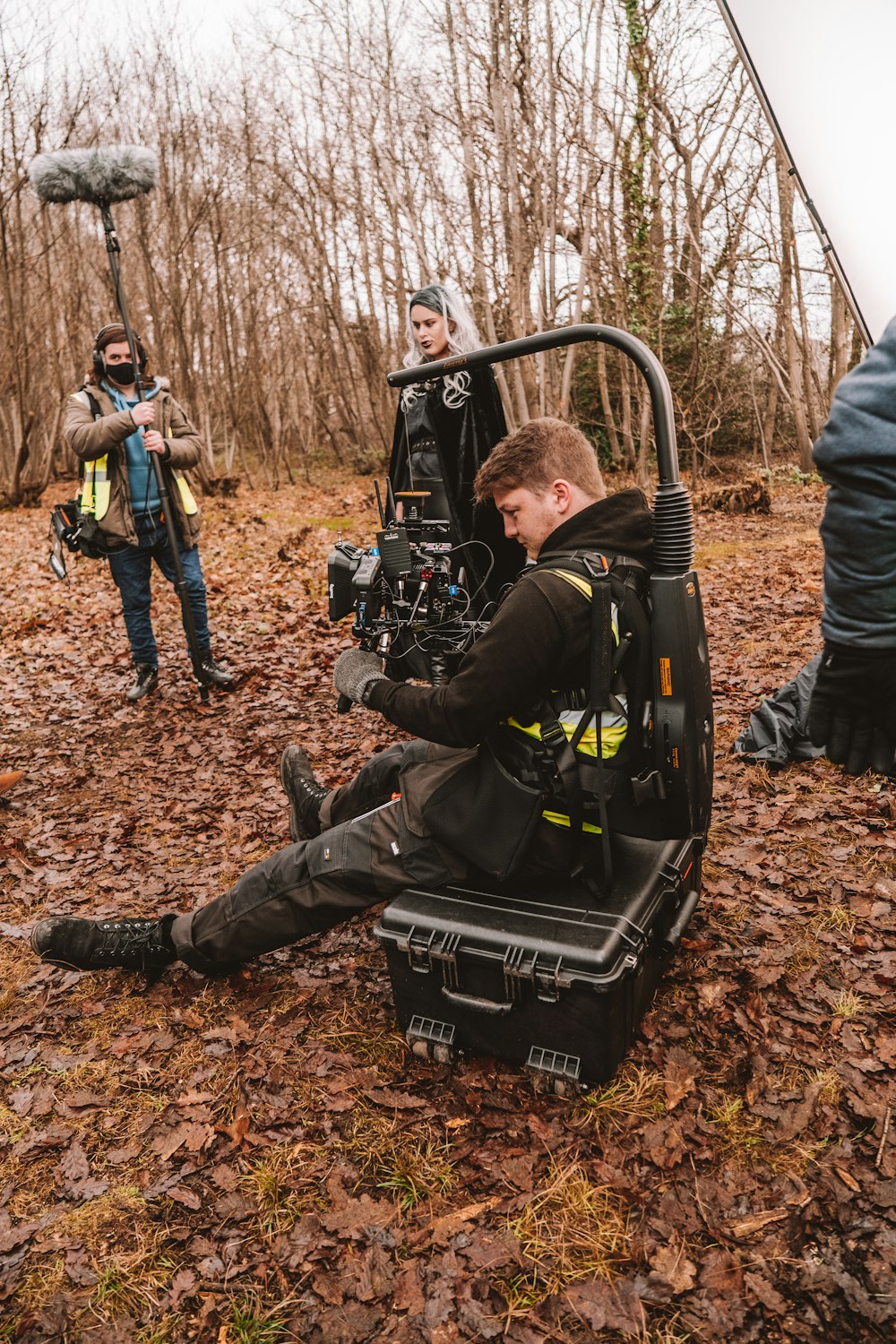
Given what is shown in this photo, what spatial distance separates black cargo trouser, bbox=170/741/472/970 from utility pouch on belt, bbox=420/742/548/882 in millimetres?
56

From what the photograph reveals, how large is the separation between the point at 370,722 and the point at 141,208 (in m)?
16.1

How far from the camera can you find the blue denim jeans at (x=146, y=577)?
603 cm

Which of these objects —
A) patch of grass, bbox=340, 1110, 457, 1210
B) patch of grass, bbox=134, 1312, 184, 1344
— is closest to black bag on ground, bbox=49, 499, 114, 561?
patch of grass, bbox=340, 1110, 457, 1210

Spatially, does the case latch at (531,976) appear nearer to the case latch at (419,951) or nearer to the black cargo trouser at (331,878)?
the case latch at (419,951)

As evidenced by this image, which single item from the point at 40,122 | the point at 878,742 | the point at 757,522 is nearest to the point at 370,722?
the point at 878,742

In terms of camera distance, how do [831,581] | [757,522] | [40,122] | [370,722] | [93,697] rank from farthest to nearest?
[40,122]
[757,522]
[93,697]
[370,722]
[831,581]

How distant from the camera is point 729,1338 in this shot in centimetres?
194

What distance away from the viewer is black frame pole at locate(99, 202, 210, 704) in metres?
5.71

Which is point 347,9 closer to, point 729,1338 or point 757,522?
point 757,522

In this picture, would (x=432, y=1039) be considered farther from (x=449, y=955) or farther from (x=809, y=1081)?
(x=809, y=1081)

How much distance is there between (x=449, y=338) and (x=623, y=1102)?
3.87 m

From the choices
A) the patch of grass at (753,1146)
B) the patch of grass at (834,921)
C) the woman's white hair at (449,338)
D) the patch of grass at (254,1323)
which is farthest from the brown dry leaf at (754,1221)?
the woman's white hair at (449,338)

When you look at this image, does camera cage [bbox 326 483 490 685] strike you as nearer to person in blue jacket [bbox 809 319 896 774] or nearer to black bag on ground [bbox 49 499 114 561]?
person in blue jacket [bbox 809 319 896 774]

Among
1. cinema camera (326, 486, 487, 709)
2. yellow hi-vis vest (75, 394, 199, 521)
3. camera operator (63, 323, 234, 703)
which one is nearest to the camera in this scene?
cinema camera (326, 486, 487, 709)
